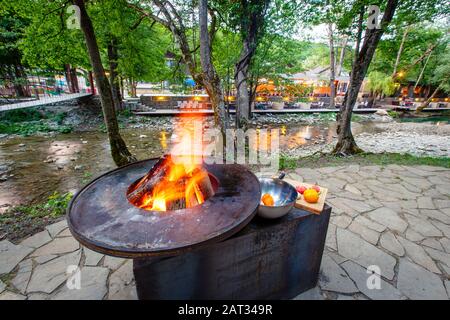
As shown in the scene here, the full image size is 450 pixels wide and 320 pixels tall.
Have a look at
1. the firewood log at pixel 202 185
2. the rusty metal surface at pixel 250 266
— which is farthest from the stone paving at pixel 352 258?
the firewood log at pixel 202 185

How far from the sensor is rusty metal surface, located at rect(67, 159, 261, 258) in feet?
5.50

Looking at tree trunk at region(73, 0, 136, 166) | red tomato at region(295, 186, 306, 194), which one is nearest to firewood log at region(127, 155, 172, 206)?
red tomato at region(295, 186, 306, 194)

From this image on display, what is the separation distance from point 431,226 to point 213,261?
4.60 m

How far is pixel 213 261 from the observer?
6.95 feet

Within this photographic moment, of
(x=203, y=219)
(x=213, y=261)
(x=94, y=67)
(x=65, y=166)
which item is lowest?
(x=65, y=166)

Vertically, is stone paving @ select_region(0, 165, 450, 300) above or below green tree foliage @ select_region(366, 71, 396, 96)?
below

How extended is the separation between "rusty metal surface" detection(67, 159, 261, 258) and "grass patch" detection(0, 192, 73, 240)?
267cm

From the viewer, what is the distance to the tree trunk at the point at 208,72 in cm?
586

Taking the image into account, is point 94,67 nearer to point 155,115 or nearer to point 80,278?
point 80,278

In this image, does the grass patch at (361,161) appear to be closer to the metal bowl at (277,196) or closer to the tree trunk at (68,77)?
the metal bowl at (277,196)

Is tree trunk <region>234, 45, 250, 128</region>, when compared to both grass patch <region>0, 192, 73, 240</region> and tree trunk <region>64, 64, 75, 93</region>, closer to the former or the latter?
grass patch <region>0, 192, 73, 240</region>

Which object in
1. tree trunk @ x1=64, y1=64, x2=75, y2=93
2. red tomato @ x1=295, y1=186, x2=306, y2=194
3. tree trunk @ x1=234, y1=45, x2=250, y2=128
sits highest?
tree trunk @ x1=64, y1=64, x2=75, y2=93

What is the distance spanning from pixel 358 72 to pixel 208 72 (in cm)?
559
